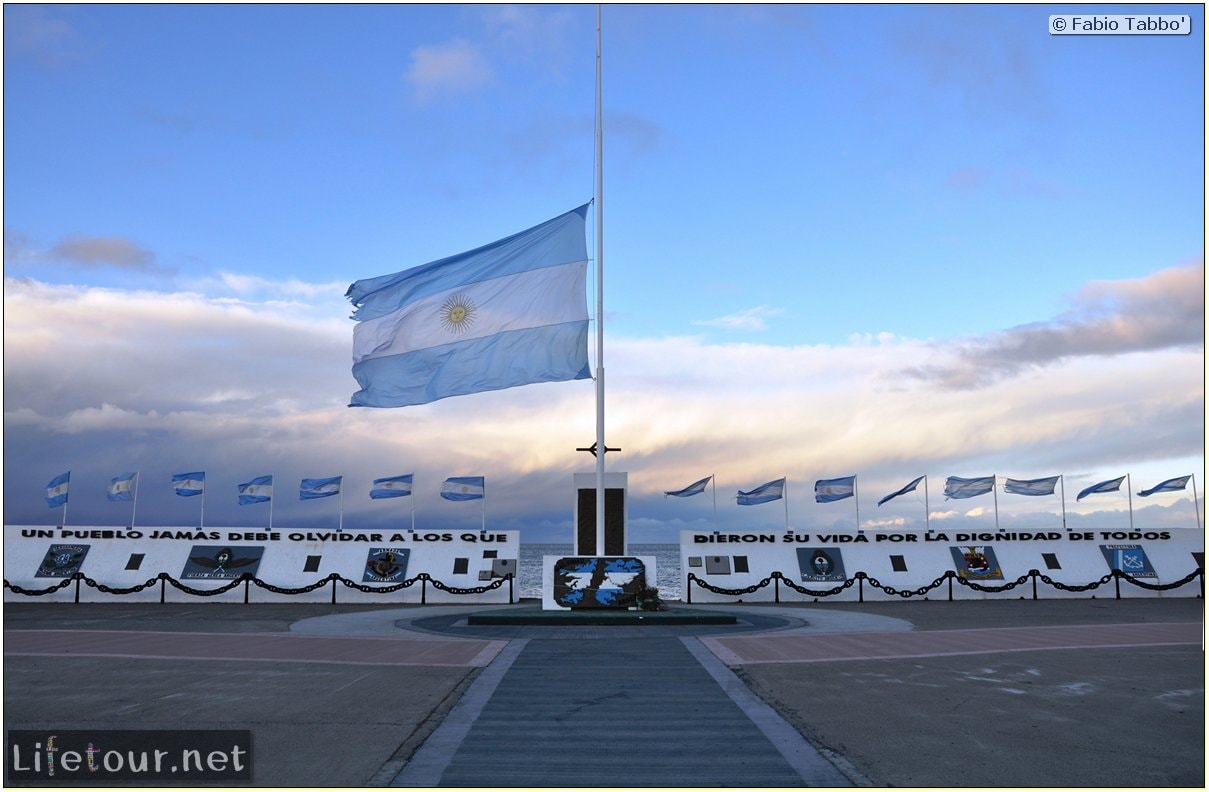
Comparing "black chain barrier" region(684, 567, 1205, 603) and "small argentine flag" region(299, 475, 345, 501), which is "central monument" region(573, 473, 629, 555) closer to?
"black chain barrier" region(684, 567, 1205, 603)

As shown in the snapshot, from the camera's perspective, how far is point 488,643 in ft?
58.5

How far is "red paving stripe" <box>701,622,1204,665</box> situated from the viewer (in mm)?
15847

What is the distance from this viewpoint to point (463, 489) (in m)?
34.7

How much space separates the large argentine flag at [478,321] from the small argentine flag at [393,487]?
13.7m

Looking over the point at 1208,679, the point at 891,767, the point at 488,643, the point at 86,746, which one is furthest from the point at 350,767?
the point at 488,643

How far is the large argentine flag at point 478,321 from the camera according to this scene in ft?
68.3

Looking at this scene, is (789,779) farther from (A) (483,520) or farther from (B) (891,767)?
(A) (483,520)

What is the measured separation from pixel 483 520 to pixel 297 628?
13.1 meters

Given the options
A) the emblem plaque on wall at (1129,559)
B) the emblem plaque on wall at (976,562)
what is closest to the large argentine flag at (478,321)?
the emblem plaque on wall at (976,562)

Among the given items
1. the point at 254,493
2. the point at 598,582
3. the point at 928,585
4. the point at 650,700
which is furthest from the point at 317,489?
the point at 650,700

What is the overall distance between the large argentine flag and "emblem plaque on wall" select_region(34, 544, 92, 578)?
1734 cm

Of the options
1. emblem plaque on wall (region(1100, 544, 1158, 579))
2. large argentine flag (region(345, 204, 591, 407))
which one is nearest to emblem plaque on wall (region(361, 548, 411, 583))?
large argentine flag (region(345, 204, 591, 407))

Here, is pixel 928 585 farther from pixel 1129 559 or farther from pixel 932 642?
pixel 932 642

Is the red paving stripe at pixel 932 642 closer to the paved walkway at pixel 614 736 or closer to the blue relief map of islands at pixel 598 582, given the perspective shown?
the paved walkway at pixel 614 736
